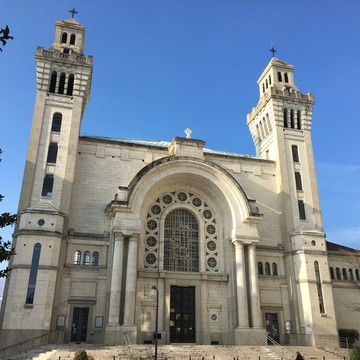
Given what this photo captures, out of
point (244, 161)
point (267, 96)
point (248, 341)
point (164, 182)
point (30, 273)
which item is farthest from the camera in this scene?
point (267, 96)

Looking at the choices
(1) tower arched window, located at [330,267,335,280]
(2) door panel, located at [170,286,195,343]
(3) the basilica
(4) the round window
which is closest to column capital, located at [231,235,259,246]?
(3) the basilica

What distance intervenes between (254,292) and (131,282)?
32.2 ft

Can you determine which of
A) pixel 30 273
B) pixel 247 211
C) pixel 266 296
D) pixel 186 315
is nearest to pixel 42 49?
pixel 30 273

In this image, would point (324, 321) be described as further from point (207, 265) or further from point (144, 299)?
point (144, 299)

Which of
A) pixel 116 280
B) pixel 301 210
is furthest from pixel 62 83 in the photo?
pixel 301 210

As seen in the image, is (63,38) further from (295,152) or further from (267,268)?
(267,268)

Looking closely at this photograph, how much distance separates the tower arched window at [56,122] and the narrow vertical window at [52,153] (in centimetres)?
144

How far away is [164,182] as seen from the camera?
35.6 metres

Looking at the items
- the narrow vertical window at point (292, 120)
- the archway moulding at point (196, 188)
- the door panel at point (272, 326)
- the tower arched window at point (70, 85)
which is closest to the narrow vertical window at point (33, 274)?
the archway moulding at point (196, 188)

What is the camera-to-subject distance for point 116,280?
1186 inches

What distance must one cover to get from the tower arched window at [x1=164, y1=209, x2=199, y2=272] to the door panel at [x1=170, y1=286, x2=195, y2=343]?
186cm

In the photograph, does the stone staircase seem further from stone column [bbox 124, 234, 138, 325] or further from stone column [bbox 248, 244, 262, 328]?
stone column [bbox 124, 234, 138, 325]

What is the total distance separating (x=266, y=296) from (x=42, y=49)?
1138 inches

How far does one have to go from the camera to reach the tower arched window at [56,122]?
3462 centimetres
